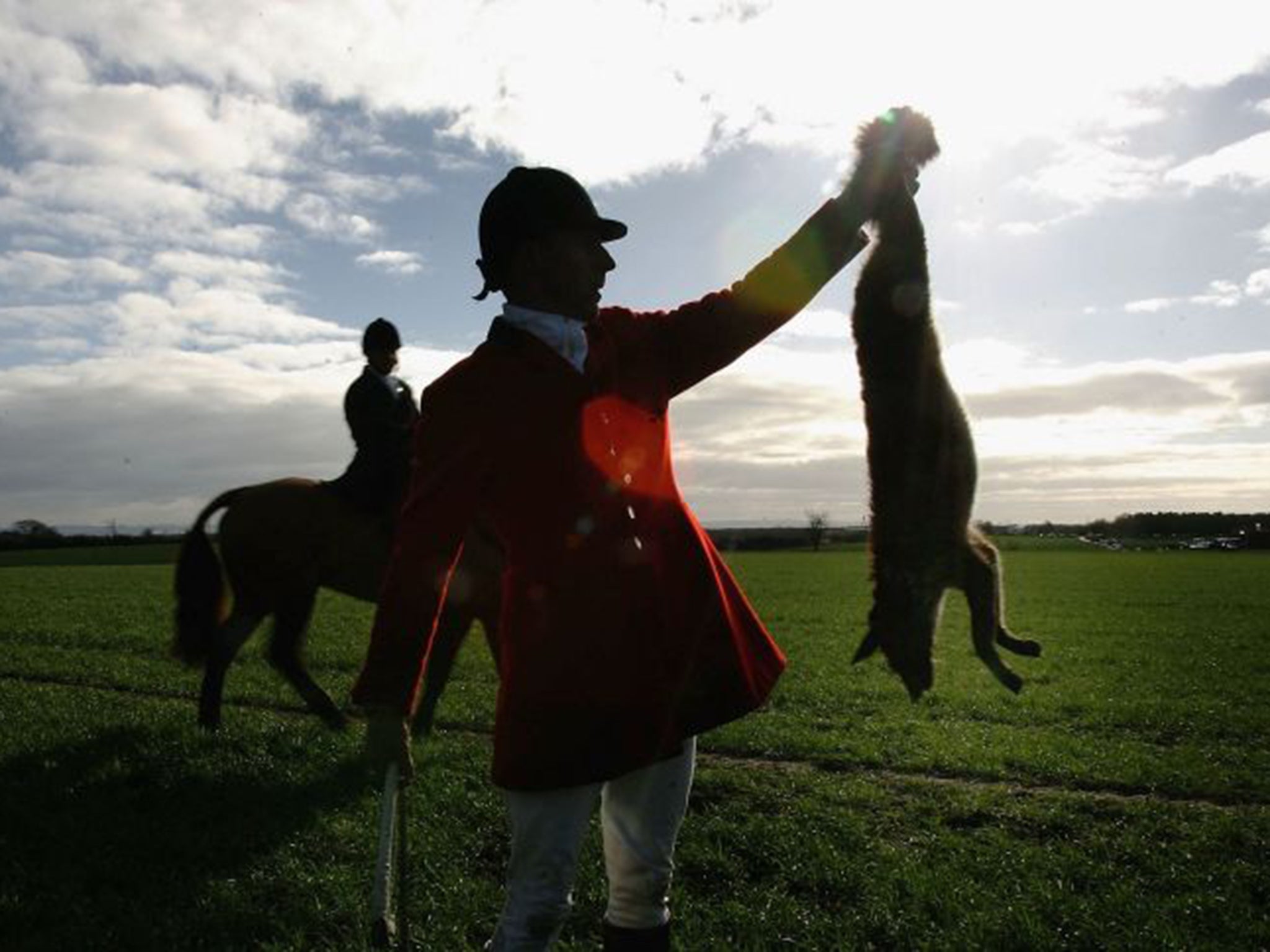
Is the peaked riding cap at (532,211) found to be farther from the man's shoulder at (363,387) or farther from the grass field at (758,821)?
the man's shoulder at (363,387)

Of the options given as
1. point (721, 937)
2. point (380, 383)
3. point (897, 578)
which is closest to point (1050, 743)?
point (721, 937)

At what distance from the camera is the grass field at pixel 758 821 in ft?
15.1

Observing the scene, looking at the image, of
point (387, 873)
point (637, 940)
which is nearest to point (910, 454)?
point (637, 940)

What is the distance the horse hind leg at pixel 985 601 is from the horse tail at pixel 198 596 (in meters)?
7.67

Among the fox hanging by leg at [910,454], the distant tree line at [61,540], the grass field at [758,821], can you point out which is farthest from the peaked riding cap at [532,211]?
the distant tree line at [61,540]

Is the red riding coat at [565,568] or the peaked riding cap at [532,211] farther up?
the peaked riding cap at [532,211]

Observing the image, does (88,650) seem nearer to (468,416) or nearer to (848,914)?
(848,914)

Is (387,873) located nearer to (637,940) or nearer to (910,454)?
(637,940)

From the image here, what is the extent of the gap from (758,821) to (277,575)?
4694mm

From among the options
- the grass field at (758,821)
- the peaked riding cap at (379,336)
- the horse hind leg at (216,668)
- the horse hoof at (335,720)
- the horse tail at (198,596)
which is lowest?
the grass field at (758,821)

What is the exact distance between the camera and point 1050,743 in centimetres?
896

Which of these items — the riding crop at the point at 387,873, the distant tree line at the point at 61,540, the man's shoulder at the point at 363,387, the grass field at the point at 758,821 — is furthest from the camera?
the distant tree line at the point at 61,540

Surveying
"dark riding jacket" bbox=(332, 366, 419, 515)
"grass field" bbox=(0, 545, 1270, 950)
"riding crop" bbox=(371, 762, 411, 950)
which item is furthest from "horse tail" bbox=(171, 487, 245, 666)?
"riding crop" bbox=(371, 762, 411, 950)

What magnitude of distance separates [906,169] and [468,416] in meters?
1.22
